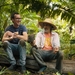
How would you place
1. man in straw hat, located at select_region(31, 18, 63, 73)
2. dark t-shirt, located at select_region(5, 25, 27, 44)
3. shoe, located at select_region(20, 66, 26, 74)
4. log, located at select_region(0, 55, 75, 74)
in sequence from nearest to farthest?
shoe, located at select_region(20, 66, 26, 74), man in straw hat, located at select_region(31, 18, 63, 73), log, located at select_region(0, 55, 75, 74), dark t-shirt, located at select_region(5, 25, 27, 44)

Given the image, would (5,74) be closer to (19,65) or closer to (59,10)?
(19,65)

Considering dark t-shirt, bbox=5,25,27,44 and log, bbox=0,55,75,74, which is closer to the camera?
log, bbox=0,55,75,74

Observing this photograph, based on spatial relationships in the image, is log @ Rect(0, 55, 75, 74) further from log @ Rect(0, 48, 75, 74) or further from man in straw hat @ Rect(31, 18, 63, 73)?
man in straw hat @ Rect(31, 18, 63, 73)

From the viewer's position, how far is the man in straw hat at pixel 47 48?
5.86 m

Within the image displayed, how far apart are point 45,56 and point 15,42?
2.72ft

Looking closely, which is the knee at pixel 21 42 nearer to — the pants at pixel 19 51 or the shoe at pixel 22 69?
the pants at pixel 19 51

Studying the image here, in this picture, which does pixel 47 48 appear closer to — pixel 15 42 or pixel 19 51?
pixel 19 51

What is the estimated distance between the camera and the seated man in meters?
5.83

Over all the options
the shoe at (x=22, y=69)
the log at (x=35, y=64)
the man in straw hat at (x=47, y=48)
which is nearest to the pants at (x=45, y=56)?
the man in straw hat at (x=47, y=48)

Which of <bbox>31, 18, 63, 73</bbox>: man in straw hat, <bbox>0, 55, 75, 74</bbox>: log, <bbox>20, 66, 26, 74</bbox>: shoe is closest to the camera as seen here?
<bbox>20, 66, 26, 74</bbox>: shoe

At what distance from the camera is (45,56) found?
6.03 meters

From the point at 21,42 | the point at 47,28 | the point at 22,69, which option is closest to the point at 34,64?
the point at 22,69

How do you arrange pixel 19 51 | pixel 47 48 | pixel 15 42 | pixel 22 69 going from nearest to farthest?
pixel 22 69
pixel 19 51
pixel 47 48
pixel 15 42

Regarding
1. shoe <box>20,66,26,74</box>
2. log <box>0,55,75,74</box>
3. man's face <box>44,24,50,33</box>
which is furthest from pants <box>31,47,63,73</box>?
man's face <box>44,24,50,33</box>
